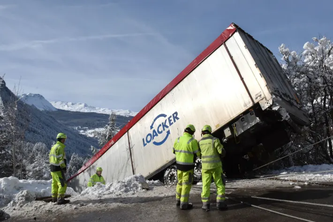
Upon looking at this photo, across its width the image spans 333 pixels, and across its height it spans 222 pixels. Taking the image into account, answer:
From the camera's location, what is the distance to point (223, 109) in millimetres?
6383

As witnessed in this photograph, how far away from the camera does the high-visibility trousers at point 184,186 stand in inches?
186

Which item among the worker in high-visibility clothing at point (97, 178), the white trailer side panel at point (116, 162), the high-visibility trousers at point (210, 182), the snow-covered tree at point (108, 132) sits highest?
the snow-covered tree at point (108, 132)

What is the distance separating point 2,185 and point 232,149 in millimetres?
6167

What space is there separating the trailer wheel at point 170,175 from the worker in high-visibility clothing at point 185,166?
2.57m

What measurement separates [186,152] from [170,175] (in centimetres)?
291

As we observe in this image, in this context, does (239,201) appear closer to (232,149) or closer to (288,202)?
(288,202)

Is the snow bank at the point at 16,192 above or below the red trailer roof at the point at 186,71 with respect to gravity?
below

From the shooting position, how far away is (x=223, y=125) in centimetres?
641

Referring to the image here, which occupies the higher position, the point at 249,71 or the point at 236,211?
the point at 249,71

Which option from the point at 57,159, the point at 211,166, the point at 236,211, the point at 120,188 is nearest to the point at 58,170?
the point at 57,159

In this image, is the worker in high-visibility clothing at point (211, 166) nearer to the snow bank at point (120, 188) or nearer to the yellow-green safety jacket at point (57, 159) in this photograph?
the snow bank at point (120, 188)

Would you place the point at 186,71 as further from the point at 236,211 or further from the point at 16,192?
the point at 16,192

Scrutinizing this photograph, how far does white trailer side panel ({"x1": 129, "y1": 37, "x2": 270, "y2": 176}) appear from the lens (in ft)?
20.4

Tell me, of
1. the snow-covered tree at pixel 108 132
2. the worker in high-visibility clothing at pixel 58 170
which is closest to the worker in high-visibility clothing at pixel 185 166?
the worker in high-visibility clothing at pixel 58 170
